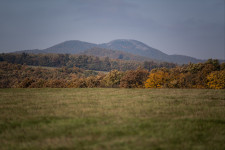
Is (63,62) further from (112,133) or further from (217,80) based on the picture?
(112,133)

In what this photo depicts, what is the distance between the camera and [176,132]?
5871 mm

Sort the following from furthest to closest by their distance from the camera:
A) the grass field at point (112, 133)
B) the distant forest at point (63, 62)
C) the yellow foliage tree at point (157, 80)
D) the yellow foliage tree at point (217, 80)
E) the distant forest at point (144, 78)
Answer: the distant forest at point (63, 62) → the yellow foliage tree at point (157, 80) → the distant forest at point (144, 78) → the yellow foliage tree at point (217, 80) → the grass field at point (112, 133)

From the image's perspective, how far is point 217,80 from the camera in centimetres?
3212

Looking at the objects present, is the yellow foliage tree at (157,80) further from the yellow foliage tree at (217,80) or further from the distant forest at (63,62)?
the distant forest at (63,62)

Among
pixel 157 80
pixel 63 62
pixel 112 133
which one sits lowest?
pixel 112 133

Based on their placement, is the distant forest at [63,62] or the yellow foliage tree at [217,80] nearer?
the yellow foliage tree at [217,80]

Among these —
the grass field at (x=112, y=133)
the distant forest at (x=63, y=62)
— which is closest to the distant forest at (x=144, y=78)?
the grass field at (x=112, y=133)

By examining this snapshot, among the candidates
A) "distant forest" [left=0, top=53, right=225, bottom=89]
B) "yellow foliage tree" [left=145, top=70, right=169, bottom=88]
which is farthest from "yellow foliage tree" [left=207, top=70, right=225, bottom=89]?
"yellow foliage tree" [left=145, top=70, right=169, bottom=88]

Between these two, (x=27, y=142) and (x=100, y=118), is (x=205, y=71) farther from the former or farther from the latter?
(x=27, y=142)

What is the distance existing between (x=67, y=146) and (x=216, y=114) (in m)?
7.35

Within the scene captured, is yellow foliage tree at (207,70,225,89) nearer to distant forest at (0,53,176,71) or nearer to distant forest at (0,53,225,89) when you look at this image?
distant forest at (0,53,225,89)

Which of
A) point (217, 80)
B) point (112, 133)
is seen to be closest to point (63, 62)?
point (217, 80)

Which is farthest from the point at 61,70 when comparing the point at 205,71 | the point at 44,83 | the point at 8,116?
the point at 8,116

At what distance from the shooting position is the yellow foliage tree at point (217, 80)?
31.7 meters
